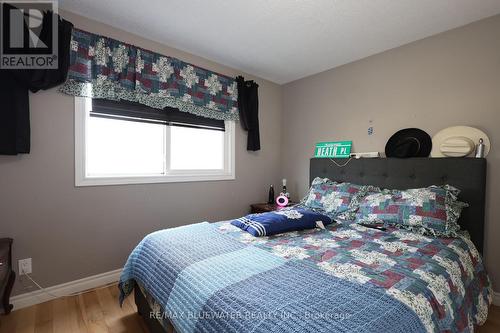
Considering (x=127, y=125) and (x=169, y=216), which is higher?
(x=127, y=125)

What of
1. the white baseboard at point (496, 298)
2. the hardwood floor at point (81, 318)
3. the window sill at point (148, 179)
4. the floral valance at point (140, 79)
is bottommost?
the hardwood floor at point (81, 318)

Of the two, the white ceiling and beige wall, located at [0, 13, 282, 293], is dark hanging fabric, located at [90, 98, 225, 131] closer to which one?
beige wall, located at [0, 13, 282, 293]

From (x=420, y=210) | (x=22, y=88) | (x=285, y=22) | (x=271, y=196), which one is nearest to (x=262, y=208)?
(x=271, y=196)

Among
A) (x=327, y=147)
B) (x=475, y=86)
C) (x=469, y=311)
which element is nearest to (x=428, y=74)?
(x=475, y=86)

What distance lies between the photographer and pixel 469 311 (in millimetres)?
1355

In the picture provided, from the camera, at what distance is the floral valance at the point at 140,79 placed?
2.02 metres

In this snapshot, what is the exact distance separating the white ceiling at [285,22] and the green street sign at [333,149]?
101cm

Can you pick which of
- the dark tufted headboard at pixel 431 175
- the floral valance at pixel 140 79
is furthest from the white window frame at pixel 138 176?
the dark tufted headboard at pixel 431 175

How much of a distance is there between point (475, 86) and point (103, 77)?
10.7 feet

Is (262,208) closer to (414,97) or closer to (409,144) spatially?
(409,144)

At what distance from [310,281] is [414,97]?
2235 millimetres

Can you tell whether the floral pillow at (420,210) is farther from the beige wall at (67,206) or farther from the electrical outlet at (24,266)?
the electrical outlet at (24,266)

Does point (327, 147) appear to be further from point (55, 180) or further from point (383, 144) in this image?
point (55, 180)

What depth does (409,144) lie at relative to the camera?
7.57 feet
